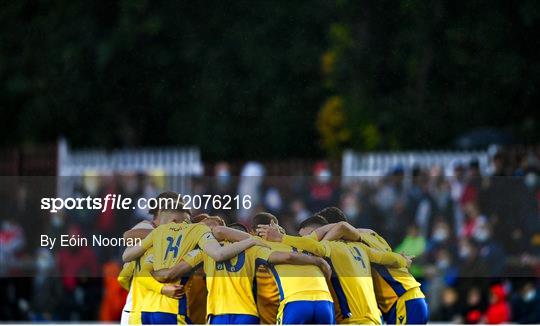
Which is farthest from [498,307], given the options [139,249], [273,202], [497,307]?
[139,249]

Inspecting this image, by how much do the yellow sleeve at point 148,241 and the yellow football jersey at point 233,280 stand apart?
8.6 inches

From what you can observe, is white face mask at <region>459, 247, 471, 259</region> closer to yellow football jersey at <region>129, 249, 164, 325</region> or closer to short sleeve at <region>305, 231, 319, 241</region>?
short sleeve at <region>305, 231, 319, 241</region>

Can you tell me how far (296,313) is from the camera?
603 cm

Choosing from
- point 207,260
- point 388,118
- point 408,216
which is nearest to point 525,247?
point 408,216

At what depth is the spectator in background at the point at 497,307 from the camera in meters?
10.1

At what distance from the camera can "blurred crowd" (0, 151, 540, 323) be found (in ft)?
20.4

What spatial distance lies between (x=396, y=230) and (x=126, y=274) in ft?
4.27

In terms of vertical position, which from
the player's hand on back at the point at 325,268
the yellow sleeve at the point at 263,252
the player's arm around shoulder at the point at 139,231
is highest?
the player's arm around shoulder at the point at 139,231

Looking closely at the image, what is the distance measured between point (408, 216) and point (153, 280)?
241 cm

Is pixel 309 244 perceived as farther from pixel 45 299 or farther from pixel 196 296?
pixel 45 299

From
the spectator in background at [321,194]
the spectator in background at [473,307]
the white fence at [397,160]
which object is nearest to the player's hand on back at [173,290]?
the spectator in background at [321,194]

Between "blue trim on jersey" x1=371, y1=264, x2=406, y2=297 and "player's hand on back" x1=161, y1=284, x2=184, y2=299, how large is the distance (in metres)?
0.87

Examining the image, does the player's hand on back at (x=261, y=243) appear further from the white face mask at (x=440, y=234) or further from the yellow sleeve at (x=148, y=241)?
the white face mask at (x=440, y=234)

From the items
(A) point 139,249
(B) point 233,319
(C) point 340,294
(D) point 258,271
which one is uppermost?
(A) point 139,249
